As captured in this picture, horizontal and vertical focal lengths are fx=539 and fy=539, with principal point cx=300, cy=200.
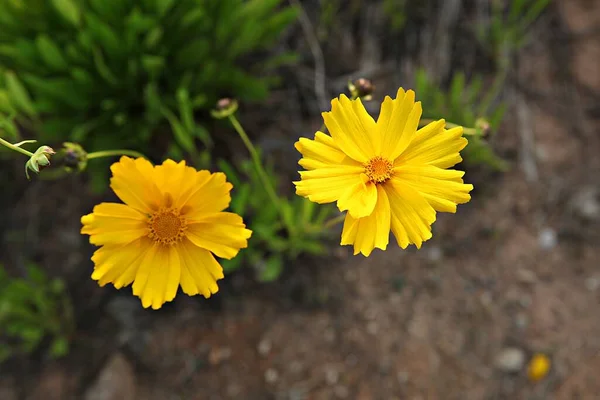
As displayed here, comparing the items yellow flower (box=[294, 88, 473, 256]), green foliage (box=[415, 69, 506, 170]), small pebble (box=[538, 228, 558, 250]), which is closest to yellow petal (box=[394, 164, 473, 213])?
yellow flower (box=[294, 88, 473, 256])

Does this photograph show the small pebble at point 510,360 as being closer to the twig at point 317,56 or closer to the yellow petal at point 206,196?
the twig at point 317,56

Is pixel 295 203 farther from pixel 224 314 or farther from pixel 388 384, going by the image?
pixel 388 384

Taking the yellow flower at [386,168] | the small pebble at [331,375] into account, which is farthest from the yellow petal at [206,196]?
the small pebble at [331,375]

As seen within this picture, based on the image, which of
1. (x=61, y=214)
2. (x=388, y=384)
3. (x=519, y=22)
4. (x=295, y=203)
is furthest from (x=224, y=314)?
(x=519, y=22)

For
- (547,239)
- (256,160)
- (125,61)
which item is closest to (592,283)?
(547,239)

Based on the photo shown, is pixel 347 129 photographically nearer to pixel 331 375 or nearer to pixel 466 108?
pixel 466 108

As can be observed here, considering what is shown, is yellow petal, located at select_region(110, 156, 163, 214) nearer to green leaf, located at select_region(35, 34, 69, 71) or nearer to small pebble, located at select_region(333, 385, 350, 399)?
green leaf, located at select_region(35, 34, 69, 71)

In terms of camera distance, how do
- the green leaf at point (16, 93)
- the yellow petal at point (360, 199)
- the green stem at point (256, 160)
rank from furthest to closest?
1. the green leaf at point (16, 93)
2. the green stem at point (256, 160)
3. the yellow petal at point (360, 199)

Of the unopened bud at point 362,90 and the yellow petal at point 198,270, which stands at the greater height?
the unopened bud at point 362,90
